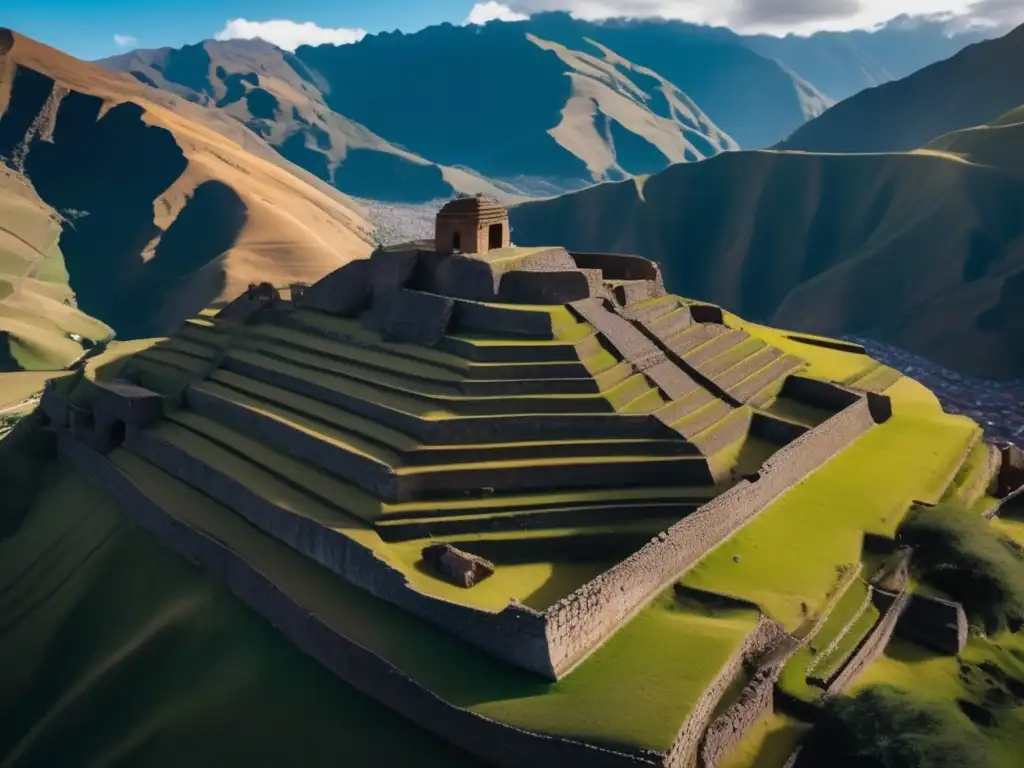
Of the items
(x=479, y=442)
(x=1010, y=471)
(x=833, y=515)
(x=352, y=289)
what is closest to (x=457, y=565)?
(x=479, y=442)

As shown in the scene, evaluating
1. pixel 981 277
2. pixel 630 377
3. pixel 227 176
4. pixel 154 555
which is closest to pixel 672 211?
pixel 981 277

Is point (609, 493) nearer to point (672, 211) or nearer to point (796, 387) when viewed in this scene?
point (796, 387)

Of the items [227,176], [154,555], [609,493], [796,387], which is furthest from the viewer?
[227,176]

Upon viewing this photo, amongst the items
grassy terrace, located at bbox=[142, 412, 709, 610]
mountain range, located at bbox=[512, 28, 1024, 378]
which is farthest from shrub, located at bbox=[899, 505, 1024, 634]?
mountain range, located at bbox=[512, 28, 1024, 378]

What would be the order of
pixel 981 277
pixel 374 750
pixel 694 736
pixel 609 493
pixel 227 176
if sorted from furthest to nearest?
1. pixel 227 176
2. pixel 981 277
3. pixel 609 493
4. pixel 374 750
5. pixel 694 736

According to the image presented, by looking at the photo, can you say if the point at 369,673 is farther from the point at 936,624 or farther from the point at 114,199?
the point at 114,199

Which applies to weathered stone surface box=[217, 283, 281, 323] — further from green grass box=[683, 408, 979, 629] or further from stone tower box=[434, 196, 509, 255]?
green grass box=[683, 408, 979, 629]
